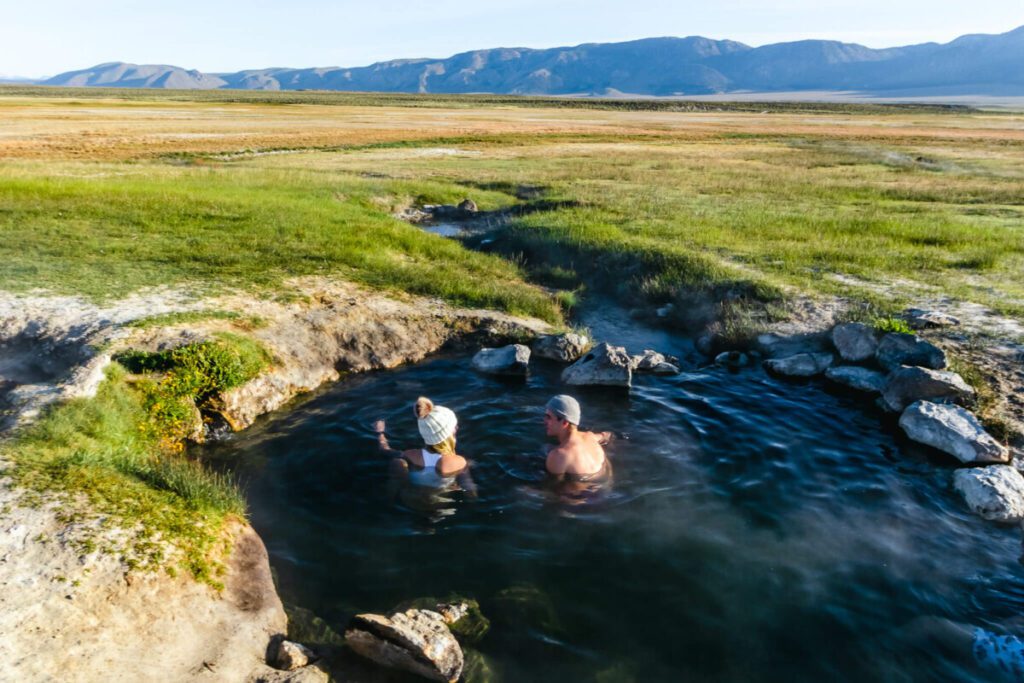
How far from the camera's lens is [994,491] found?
1005 centimetres

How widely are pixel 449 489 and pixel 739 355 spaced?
9.11 meters

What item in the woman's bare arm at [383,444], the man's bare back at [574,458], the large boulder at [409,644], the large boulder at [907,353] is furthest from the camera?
the large boulder at [907,353]

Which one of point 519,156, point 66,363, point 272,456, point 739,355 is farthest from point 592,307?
point 519,156

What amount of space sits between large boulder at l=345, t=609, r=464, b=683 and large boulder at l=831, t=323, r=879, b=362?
1243cm

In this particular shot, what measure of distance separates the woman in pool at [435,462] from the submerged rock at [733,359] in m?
8.14

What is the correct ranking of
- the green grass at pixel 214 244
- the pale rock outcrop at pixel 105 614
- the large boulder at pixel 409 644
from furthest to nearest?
the green grass at pixel 214 244
the large boulder at pixel 409 644
the pale rock outcrop at pixel 105 614

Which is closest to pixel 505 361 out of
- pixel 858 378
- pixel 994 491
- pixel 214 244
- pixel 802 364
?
pixel 802 364

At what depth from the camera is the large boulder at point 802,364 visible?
1562 centimetres

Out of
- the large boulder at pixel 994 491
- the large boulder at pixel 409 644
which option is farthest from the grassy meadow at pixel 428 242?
the large boulder at pixel 994 491

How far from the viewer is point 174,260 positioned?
64.0 ft

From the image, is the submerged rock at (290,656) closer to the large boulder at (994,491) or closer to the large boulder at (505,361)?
the large boulder at (505,361)

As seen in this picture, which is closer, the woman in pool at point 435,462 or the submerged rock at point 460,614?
the submerged rock at point 460,614

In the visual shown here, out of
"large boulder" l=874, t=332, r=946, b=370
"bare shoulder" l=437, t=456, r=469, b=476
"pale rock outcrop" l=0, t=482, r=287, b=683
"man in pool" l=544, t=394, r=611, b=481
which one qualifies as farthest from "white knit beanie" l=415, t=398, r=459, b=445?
"large boulder" l=874, t=332, r=946, b=370

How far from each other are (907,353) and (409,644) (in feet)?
41.9
